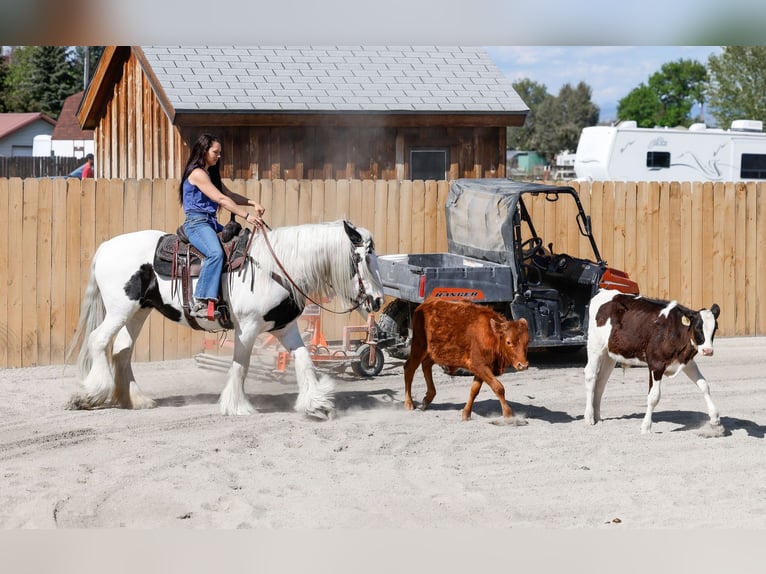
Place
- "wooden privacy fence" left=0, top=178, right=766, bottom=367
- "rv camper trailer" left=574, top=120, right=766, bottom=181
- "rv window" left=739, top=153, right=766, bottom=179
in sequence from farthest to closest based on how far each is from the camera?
"rv window" left=739, top=153, right=766, bottom=179, "rv camper trailer" left=574, top=120, right=766, bottom=181, "wooden privacy fence" left=0, top=178, right=766, bottom=367

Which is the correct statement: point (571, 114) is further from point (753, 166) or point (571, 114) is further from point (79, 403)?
point (79, 403)

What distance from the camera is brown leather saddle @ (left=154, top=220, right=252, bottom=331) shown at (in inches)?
415

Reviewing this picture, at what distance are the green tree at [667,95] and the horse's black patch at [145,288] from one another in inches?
2904

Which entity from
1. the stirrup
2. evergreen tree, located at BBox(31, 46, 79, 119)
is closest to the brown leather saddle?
the stirrup

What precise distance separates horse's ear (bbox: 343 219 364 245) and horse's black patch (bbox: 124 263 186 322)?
188 cm

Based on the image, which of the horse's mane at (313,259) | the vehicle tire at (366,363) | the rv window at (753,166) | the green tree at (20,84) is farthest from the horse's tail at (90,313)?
the green tree at (20,84)

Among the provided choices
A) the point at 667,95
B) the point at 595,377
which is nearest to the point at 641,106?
the point at 667,95

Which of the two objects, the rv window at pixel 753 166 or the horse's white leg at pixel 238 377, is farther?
the rv window at pixel 753 166

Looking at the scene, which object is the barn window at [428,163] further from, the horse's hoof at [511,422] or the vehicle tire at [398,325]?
the horse's hoof at [511,422]

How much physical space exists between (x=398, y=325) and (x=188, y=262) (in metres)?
3.65

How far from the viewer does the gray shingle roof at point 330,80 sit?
18.7 metres

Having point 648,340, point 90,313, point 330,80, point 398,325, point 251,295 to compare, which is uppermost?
point 330,80

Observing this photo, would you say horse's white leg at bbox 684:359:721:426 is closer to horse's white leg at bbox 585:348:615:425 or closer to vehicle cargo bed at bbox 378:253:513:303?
horse's white leg at bbox 585:348:615:425

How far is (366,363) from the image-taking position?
13.0 m
